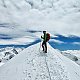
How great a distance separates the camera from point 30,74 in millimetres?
15344

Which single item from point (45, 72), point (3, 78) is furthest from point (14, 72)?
point (45, 72)

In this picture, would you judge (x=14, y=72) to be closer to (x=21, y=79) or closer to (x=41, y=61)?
(x=21, y=79)

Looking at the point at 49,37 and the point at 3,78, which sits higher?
the point at 49,37

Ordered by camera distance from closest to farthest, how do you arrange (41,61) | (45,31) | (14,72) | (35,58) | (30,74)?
1. (30,74)
2. (14,72)
3. (41,61)
4. (35,58)
5. (45,31)

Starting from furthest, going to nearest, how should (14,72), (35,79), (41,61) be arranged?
(41,61), (14,72), (35,79)

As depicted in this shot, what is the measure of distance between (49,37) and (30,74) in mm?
9952

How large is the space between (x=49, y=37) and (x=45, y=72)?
9293mm

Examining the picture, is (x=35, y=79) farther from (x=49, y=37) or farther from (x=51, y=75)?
(x=49, y=37)

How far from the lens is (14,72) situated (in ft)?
53.8

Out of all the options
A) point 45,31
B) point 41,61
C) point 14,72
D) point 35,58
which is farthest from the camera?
point 45,31

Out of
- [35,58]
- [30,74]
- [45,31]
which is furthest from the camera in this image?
[45,31]

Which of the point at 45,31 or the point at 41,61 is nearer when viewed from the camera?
the point at 41,61

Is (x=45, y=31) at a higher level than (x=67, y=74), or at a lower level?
higher

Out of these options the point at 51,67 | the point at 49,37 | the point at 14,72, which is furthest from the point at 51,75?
the point at 49,37
